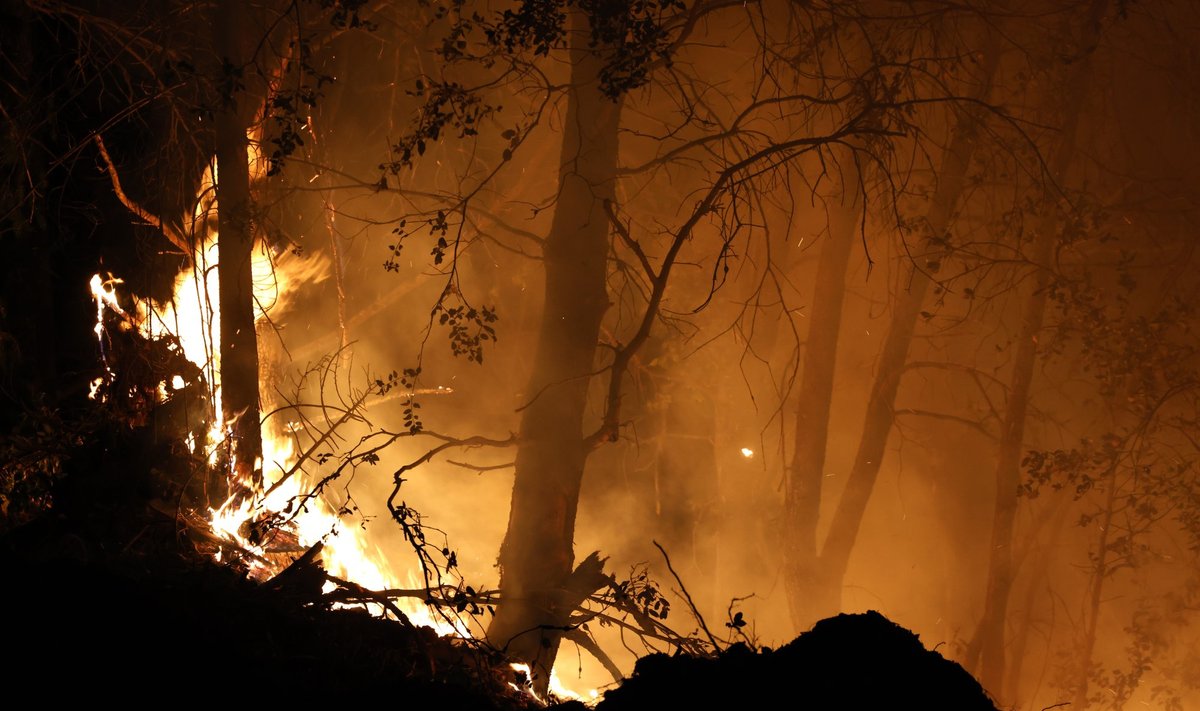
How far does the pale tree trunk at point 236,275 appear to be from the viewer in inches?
231

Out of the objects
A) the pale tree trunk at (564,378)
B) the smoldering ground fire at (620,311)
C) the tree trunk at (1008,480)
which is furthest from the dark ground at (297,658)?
the tree trunk at (1008,480)

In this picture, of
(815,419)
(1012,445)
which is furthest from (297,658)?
(1012,445)

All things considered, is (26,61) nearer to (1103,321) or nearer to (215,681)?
(215,681)

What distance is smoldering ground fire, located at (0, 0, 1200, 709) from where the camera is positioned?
520 centimetres

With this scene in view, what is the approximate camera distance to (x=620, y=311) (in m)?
7.09

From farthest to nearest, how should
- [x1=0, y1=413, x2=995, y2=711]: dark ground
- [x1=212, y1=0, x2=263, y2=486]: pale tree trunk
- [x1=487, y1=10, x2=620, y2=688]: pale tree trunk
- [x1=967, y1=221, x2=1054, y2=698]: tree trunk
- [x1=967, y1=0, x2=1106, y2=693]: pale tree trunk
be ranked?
[x1=967, y1=221, x2=1054, y2=698]: tree trunk, [x1=967, y1=0, x2=1106, y2=693]: pale tree trunk, [x1=487, y1=10, x2=620, y2=688]: pale tree trunk, [x1=212, y1=0, x2=263, y2=486]: pale tree trunk, [x1=0, y1=413, x2=995, y2=711]: dark ground

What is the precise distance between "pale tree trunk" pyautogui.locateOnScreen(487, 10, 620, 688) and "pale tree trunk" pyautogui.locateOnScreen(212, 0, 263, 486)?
A: 2.07 meters

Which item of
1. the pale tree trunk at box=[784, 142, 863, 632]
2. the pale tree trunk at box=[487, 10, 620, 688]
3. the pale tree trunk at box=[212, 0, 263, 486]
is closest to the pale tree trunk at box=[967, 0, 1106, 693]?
the pale tree trunk at box=[784, 142, 863, 632]

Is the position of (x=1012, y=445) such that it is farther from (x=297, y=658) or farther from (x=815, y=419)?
(x=297, y=658)

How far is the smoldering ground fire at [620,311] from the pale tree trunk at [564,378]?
0.03 meters

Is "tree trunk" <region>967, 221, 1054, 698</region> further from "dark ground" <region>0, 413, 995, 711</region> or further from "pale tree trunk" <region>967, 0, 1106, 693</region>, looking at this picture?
"dark ground" <region>0, 413, 995, 711</region>

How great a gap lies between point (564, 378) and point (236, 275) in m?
2.58

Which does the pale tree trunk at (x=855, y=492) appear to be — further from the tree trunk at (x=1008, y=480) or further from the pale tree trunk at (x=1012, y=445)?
the tree trunk at (x=1008, y=480)

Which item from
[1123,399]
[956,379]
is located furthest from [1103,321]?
[956,379]
